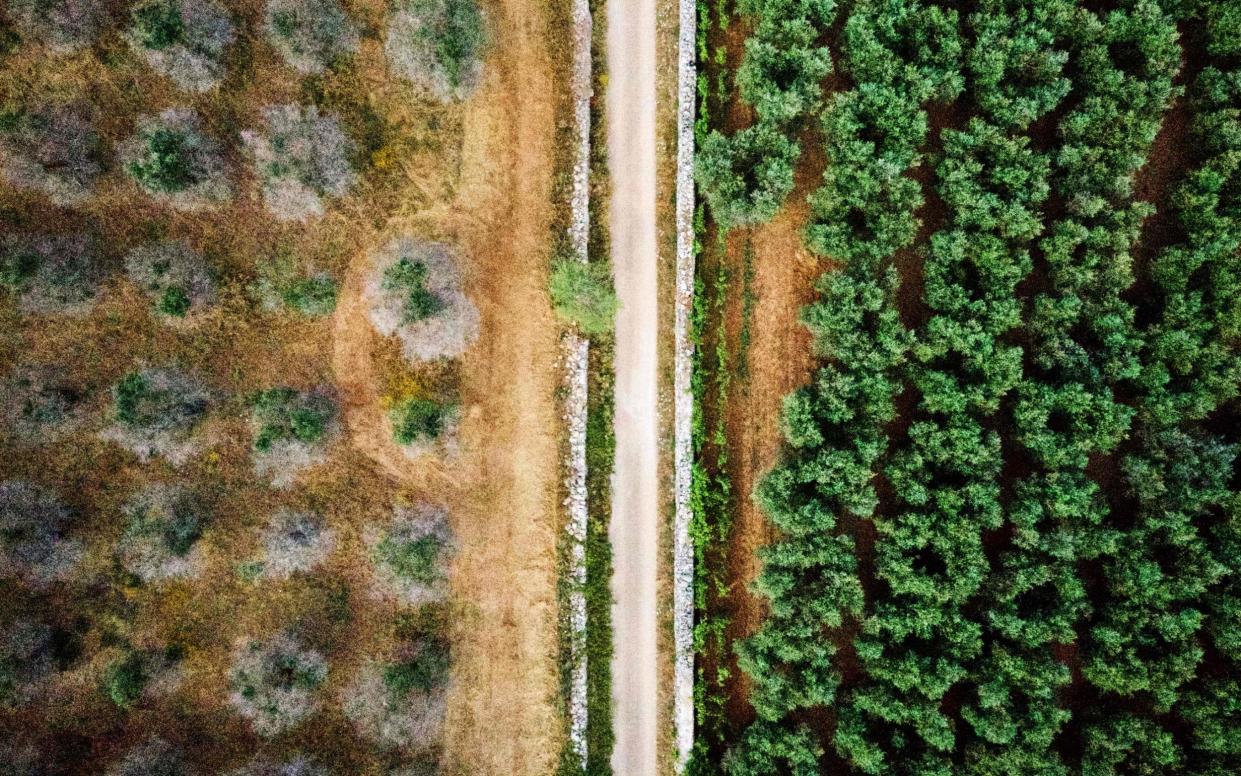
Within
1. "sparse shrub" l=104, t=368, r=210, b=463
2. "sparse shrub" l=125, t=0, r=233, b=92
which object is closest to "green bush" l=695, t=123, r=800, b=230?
"sparse shrub" l=125, t=0, r=233, b=92

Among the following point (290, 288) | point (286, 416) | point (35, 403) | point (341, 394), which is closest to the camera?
point (35, 403)

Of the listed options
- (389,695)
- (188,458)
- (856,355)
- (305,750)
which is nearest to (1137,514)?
(856,355)

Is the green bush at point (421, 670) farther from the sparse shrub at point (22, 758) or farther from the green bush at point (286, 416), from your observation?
the sparse shrub at point (22, 758)

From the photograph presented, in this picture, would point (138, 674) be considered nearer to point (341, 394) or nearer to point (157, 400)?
point (157, 400)

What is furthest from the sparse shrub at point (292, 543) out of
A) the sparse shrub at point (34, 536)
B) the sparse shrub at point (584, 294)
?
the sparse shrub at point (584, 294)

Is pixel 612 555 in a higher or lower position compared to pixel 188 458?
lower

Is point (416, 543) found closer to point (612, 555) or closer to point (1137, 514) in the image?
point (612, 555)

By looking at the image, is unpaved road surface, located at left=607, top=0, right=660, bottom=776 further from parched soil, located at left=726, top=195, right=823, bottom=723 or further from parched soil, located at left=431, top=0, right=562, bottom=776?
parched soil, located at left=726, top=195, right=823, bottom=723

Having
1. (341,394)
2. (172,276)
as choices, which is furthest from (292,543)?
(172,276)
